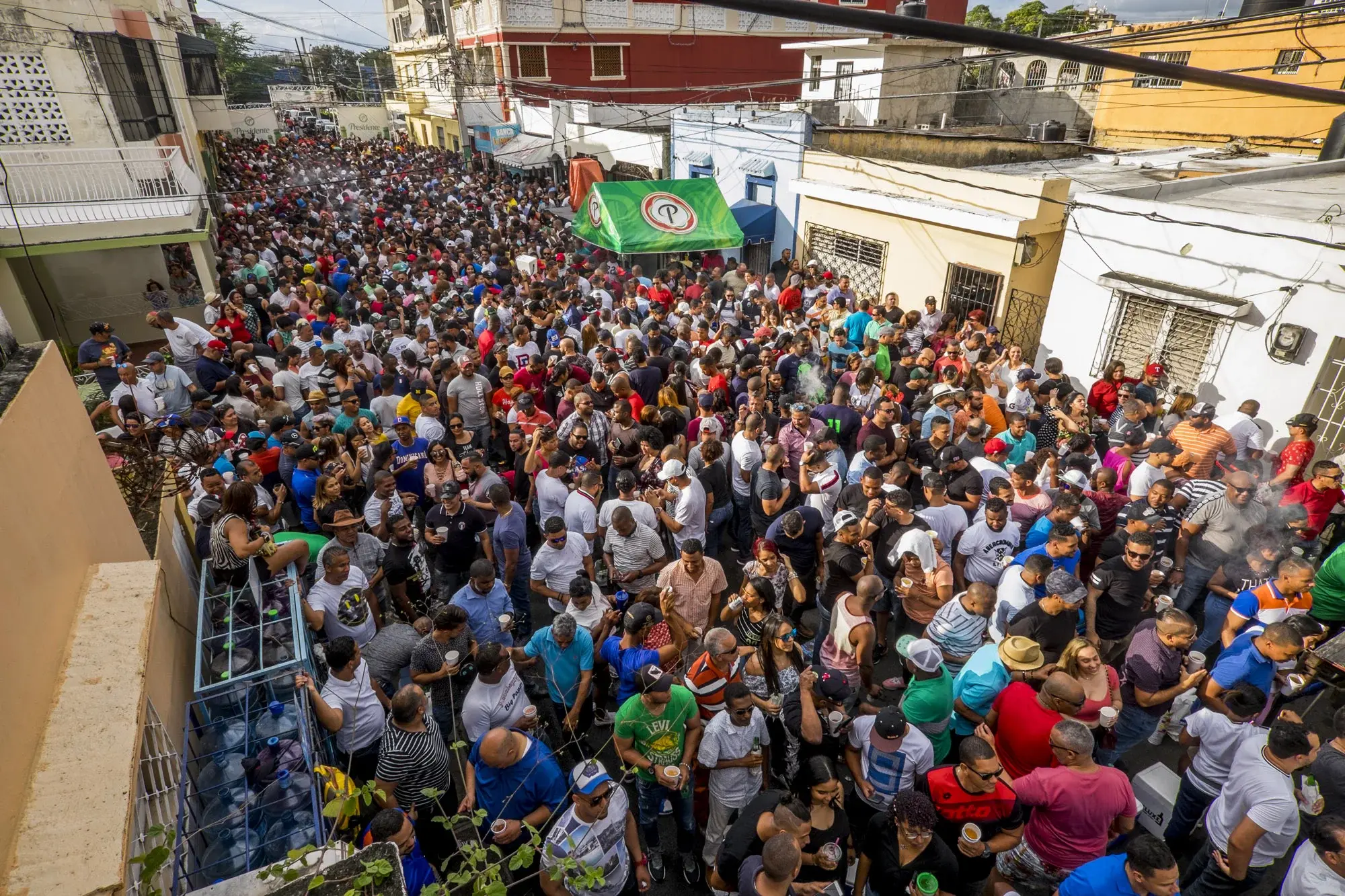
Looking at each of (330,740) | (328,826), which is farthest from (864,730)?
(330,740)

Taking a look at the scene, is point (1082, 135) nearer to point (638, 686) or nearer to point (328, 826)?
point (638, 686)

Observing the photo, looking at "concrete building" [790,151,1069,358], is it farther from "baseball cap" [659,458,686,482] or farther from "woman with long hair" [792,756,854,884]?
"woman with long hair" [792,756,854,884]

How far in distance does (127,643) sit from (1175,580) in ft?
23.1

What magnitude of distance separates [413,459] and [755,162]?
43.1ft

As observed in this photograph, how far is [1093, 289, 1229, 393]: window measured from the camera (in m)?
9.17

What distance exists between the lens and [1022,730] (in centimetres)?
379

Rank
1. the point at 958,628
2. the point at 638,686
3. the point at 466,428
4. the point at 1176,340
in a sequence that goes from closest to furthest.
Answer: the point at 638,686 → the point at 958,628 → the point at 466,428 → the point at 1176,340

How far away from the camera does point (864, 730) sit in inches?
149

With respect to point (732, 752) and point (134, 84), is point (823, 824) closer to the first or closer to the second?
point (732, 752)

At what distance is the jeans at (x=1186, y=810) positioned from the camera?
3.98m

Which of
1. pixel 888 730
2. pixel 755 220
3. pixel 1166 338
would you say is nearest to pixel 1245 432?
pixel 1166 338

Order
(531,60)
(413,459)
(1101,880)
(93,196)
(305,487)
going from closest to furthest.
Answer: (1101,880), (305,487), (413,459), (93,196), (531,60)

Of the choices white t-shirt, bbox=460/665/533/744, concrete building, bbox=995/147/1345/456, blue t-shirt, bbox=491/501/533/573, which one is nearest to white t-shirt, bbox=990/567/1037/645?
white t-shirt, bbox=460/665/533/744

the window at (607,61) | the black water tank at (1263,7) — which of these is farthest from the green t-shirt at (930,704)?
the window at (607,61)
